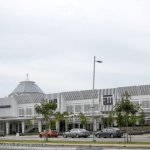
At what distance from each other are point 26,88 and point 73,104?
3214 centimetres

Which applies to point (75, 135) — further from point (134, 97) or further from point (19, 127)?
point (19, 127)

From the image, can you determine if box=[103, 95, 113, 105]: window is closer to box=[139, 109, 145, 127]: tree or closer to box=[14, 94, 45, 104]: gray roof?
box=[139, 109, 145, 127]: tree

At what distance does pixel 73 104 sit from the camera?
85.1m

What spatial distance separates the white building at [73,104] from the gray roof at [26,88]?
54.1ft

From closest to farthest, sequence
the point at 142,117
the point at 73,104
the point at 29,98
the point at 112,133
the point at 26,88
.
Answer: the point at 112,133 < the point at 142,117 < the point at 73,104 < the point at 29,98 < the point at 26,88

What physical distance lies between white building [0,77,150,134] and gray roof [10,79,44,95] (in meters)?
16.5

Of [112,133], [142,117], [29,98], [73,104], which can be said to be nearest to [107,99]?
[73,104]

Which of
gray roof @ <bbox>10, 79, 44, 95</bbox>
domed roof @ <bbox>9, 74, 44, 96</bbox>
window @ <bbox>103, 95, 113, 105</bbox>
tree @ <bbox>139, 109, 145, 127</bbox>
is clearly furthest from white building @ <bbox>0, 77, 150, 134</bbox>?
gray roof @ <bbox>10, 79, 44, 95</bbox>

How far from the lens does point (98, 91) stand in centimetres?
8081

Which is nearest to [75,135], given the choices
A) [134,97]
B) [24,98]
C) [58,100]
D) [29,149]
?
[29,149]

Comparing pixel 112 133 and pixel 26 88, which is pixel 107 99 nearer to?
pixel 112 133

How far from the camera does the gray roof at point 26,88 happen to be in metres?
112

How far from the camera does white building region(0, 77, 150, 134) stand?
76.1 metres

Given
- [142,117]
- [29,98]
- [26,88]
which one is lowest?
[142,117]
